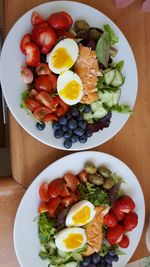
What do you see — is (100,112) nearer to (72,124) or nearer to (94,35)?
(72,124)

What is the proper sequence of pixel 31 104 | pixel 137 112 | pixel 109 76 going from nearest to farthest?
pixel 31 104
pixel 109 76
pixel 137 112

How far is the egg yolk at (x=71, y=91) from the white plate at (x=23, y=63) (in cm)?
11

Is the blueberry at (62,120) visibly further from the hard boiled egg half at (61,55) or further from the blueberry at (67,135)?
the hard boiled egg half at (61,55)

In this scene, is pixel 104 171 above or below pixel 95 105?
below

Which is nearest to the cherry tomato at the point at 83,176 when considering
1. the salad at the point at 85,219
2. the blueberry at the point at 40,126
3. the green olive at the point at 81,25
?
the salad at the point at 85,219

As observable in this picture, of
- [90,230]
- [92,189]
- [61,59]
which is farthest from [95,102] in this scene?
[90,230]

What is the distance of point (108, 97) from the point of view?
127 cm

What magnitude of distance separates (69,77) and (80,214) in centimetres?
43

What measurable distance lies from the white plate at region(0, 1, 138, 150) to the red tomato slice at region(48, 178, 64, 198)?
114 millimetres

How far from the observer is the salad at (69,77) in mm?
1188

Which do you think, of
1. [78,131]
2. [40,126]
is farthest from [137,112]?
[40,126]

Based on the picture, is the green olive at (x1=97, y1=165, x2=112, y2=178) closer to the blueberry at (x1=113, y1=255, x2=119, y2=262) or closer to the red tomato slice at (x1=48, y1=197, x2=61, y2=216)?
the red tomato slice at (x1=48, y1=197, x2=61, y2=216)

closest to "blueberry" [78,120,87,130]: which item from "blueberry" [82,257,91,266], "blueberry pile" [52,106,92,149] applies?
"blueberry pile" [52,106,92,149]

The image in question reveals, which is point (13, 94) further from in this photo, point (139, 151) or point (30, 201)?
point (139, 151)
